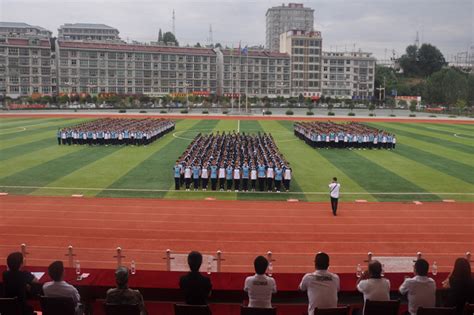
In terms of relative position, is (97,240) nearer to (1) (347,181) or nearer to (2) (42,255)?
(2) (42,255)

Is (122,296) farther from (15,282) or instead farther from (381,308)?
(381,308)

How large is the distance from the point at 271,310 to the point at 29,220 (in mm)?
12160

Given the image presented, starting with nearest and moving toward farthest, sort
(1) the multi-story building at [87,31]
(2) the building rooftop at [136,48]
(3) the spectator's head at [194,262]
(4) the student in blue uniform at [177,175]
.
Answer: (3) the spectator's head at [194,262], (4) the student in blue uniform at [177,175], (2) the building rooftop at [136,48], (1) the multi-story building at [87,31]

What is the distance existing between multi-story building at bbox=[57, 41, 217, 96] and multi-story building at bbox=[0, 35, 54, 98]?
9.94ft

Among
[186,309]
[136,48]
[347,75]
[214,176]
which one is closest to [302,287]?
[186,309]

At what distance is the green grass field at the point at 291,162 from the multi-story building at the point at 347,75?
90.3 m

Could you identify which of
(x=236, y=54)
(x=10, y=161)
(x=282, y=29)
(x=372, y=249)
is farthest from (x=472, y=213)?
(x=282, y=29)

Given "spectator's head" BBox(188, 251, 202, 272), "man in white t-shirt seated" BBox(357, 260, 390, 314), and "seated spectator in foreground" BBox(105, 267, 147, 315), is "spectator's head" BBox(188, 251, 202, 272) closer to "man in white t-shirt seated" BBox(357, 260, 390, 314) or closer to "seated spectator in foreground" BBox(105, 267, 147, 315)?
"seated spectator in foreground" BBox(105, 267, 147, 315)

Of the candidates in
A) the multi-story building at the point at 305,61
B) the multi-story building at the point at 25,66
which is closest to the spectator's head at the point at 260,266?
the multi-story building at the point at 25,66

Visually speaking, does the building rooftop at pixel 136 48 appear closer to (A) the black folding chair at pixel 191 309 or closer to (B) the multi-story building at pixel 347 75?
(B) the multi-story building at pixel 347 75

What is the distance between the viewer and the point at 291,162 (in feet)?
Result: 91.8

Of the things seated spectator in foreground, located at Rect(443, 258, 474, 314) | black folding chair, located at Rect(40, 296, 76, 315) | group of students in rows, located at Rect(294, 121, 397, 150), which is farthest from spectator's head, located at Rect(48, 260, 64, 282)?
group of students in rows, located at Rect(294, 121, 397, 150)

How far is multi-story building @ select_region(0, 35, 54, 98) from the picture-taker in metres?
100

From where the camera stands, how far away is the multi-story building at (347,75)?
413 ft
